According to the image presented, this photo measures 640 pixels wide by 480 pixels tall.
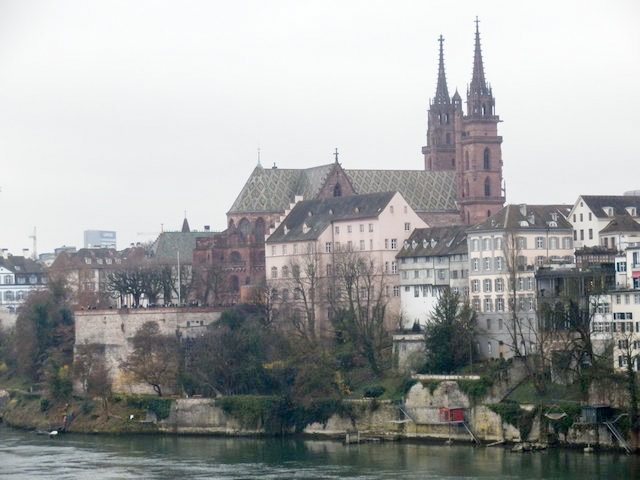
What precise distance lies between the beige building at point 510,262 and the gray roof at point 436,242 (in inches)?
106

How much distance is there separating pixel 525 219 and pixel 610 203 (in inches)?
255

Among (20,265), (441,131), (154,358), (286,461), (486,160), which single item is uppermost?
(441,131)

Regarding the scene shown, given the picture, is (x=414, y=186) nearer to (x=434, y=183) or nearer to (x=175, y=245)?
(x=434, y=183)

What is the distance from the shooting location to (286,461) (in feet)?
351

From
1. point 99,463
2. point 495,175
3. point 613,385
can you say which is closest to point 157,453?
point 99,463

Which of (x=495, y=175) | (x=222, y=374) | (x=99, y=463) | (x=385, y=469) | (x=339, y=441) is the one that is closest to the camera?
(x=385, y=469)

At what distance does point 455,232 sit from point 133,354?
2451 centimetres

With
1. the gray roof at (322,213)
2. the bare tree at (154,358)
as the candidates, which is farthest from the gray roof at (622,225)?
the bare tree at (154,358)

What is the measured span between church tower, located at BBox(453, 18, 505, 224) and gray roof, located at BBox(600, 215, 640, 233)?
101 ft

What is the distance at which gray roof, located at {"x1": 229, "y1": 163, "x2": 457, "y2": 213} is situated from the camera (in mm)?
155125

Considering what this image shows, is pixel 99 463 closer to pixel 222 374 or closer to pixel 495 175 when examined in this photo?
pixel 222 374

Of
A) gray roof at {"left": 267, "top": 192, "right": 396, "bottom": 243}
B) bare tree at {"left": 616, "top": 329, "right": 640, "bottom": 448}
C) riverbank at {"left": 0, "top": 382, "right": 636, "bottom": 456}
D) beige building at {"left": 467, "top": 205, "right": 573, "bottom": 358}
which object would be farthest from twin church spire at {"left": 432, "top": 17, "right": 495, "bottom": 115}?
bare tree at {"left": 616, "top": 329, "right": 640, "bottom": 448}

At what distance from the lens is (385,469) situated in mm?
101062

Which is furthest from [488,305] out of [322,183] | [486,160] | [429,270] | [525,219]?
[486,160]
